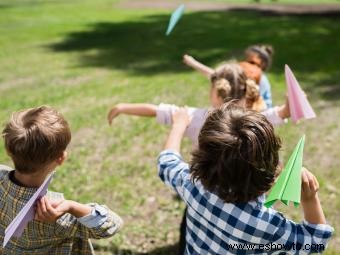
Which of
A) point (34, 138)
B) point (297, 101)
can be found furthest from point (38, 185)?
point (297, 101)

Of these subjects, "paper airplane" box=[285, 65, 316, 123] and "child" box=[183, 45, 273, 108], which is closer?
"paper airplane" box=[285, 65, 316, 123]

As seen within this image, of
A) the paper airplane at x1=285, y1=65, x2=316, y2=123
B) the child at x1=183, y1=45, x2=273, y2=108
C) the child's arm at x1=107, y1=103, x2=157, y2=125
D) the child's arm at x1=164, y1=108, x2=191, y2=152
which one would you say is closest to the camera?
the child's arm at x1=164, y1=108, x2=191, y2=152

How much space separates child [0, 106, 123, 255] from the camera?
6.37ft

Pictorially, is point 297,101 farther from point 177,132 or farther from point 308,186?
point 308,186

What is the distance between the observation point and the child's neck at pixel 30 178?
2.02 meters

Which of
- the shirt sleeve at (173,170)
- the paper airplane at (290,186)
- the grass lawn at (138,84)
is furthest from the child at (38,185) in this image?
the grass lawn at (138,84)

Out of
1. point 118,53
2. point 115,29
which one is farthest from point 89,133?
point 115,29

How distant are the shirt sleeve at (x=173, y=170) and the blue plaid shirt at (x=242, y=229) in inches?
0.8

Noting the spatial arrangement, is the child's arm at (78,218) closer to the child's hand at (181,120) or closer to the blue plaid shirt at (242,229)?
the blue plaid shirt at (242,229)

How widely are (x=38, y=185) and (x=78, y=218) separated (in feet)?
0.82

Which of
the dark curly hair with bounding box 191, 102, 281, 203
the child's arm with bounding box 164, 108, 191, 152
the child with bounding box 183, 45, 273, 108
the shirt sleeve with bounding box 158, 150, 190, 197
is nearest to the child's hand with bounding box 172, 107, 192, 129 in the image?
the child's arm with bounding box 164, 108, 191, 152

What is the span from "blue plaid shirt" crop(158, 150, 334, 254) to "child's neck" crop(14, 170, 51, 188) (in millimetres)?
614

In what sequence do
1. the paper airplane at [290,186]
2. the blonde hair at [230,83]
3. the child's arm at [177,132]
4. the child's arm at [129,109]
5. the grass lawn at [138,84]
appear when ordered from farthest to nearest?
1. the grass lawn at [138,84]
2. the blonde hair at [230,83]
3. the child's arm at [129,109]
4. the child's arm at [177,132]
5. the paper airplane at [290,186]

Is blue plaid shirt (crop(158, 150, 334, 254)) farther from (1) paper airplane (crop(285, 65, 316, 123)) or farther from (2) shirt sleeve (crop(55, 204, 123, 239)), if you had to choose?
(1) paper airplane (crop(285, 65, 316, 123))
